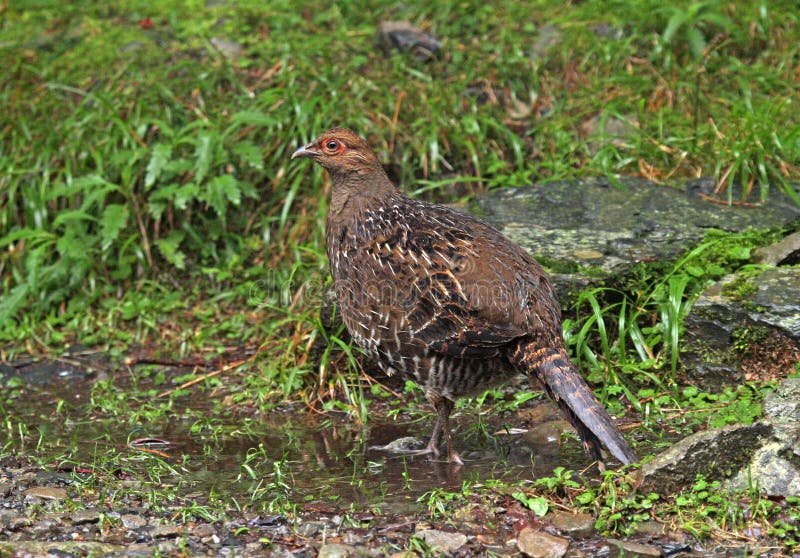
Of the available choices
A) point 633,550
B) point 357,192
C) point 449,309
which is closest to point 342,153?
point 357,192

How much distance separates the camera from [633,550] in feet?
13.3

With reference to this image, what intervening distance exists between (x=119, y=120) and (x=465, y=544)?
→ 209 inches

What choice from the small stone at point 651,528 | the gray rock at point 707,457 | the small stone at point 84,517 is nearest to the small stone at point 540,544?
the small stone at point 651,528

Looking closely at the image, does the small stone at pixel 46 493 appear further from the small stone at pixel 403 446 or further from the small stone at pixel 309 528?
the small stone at pixel 403 446

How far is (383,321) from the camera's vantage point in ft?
16.9

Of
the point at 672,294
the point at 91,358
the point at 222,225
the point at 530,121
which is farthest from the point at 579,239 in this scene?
the point at 91,358

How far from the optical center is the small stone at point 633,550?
4012mm

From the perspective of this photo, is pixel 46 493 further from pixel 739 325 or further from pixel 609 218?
pixel 609 218

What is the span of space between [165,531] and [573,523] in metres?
1.82

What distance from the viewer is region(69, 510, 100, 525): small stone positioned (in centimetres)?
438

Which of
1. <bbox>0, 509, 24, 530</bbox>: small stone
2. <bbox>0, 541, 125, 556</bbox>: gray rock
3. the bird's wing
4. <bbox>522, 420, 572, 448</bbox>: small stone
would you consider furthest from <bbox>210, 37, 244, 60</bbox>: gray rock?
<bbox>0, 541, 125, 556</bbox>: gray rock

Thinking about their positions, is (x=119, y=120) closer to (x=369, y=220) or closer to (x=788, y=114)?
(x=369, y=220)

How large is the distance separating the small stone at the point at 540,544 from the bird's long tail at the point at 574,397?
577mm

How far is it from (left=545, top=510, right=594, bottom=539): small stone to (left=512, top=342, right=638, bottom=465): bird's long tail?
0.34 meters
